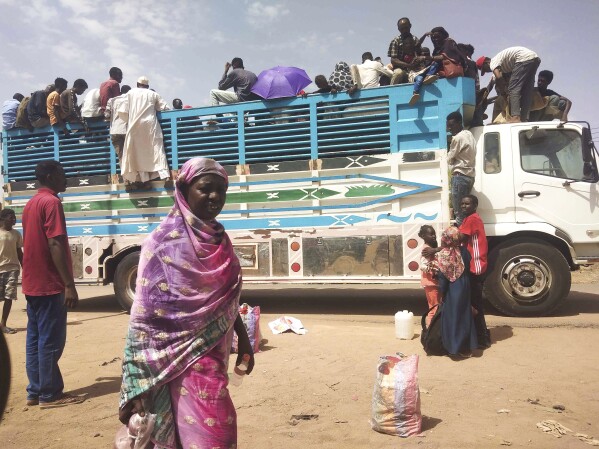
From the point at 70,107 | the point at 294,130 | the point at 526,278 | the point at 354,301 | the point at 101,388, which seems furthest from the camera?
the point at 354,301

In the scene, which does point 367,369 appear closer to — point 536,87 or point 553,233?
point 553,233

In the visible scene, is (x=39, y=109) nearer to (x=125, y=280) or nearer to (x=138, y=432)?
(x=125, y=280)

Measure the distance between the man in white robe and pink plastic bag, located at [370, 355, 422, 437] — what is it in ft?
16.4

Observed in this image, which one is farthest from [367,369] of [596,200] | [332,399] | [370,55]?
[370,55]

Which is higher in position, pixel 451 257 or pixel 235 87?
pixel 235 87

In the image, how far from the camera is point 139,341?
1983 millimetres

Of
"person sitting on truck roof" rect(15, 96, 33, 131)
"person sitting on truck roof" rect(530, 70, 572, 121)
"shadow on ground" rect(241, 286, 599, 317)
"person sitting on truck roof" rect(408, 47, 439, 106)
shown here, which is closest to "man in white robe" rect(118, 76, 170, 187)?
"person sitting on truck roof" rect(15, 96, 33, 131)

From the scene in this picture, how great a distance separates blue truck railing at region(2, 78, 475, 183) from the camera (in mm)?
6301

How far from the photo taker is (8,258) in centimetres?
629

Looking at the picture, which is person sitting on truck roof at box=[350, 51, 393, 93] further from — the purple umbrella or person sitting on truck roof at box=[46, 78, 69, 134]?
person sitting on truck roof at box=[46, 78, 69, 134]

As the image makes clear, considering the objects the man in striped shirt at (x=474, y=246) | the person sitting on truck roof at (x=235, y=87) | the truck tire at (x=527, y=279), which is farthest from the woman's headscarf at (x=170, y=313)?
the person sitting on truck roof at (x=235, y=87)

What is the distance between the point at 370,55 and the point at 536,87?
2579mm

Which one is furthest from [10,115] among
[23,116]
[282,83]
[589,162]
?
[589,162]

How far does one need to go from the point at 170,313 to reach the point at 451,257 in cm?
344
